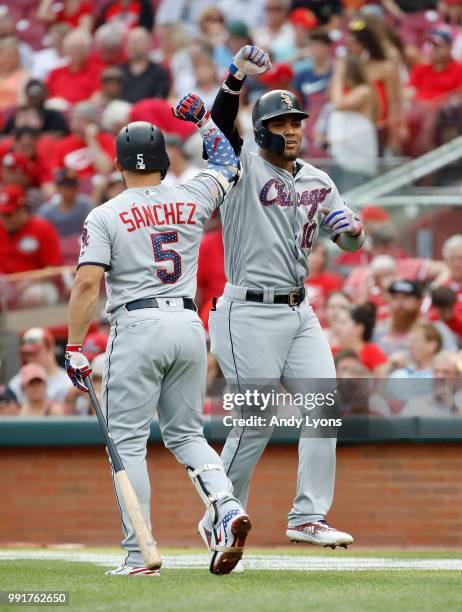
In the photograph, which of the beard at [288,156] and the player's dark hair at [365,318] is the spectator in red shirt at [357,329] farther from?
the beard at [288,156]

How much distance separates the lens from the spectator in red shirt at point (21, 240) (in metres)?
11.4

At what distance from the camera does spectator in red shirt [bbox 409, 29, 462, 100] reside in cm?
1205

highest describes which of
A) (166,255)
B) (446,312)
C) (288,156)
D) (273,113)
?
(273,113)

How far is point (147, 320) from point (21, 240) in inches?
245

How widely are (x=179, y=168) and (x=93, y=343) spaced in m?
2.53

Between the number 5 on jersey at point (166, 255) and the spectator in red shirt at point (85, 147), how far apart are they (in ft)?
23.3

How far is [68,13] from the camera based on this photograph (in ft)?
50.9

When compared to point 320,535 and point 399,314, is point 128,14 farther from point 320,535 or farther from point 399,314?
point 320,535

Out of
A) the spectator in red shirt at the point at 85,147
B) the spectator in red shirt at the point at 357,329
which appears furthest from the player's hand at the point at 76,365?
the spectator in red shirt at the point at 85,147

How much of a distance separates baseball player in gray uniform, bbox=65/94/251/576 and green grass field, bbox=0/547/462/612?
0.26 meters

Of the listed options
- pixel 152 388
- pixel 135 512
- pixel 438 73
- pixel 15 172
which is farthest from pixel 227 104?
pixel 15 172

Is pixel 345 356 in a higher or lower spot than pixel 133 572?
higher

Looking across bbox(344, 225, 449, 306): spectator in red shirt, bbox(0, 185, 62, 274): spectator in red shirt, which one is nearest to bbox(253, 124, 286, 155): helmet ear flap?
bbox(344, 225, 449, 306): spectator in red shirt

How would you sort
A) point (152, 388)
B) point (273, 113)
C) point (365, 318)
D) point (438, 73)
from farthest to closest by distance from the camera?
point (438, 73)
point (365, 318)
point (273, 113)
point (152, 388)
